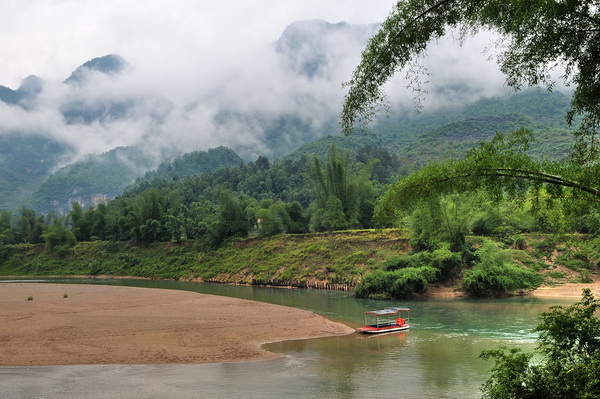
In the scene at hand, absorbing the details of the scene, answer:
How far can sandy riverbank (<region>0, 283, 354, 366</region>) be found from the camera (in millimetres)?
16641

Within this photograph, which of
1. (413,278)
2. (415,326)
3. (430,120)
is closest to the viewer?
(415,326)

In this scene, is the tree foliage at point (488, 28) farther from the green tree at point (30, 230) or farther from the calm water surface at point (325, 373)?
the green tree at point (30, 230)

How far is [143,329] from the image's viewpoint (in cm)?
2119

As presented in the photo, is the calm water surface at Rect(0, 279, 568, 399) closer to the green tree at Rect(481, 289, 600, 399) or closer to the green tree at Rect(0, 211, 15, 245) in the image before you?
the green tree at Rect(481, 289, 600, 399)

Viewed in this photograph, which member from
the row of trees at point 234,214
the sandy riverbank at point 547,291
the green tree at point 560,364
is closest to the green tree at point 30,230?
the row of trees at point 234,214

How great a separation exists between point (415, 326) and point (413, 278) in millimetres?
10463

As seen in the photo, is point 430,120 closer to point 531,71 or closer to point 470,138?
point 470,138

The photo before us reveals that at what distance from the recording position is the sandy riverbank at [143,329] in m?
16.6

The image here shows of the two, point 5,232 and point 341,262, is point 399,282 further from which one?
point 5,232

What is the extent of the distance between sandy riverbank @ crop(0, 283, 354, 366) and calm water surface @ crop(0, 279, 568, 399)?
119 centimetres

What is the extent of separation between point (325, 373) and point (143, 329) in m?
10.1

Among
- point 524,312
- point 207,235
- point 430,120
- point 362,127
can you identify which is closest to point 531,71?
point 362,127

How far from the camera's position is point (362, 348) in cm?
1875

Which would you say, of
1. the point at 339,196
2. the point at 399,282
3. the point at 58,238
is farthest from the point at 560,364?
the point at 58,238
